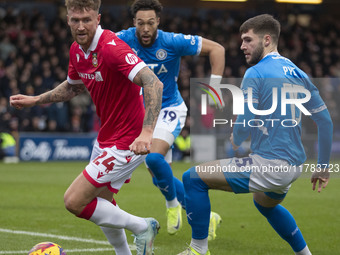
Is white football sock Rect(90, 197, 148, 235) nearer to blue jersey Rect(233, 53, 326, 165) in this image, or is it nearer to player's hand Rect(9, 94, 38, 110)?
blue jersey Rect(233, 53, 326, 165)

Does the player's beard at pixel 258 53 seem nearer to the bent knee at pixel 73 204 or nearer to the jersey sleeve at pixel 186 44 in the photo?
the bent knee at pixel 73 204

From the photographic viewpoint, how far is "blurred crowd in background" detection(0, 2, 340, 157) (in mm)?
20922

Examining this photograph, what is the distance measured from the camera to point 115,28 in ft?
82.9

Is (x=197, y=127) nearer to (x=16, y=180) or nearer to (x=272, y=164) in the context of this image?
(x=16, y=180)

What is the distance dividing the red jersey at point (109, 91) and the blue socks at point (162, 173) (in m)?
1.86

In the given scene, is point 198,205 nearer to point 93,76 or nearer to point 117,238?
point 117,238

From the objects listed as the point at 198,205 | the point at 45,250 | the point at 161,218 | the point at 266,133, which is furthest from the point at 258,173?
the point at 161,218

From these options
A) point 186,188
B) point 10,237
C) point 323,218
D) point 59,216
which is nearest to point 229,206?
point 323,218

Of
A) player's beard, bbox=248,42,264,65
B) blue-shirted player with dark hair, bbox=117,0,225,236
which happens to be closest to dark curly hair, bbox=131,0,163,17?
blue-shirted player with dark hair, bbox=117,0,225,236

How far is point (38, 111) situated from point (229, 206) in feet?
37.7

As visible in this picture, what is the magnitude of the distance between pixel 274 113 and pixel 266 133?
0.70 ft

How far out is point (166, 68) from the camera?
309 inches

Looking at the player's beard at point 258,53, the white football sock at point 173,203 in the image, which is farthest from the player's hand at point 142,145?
the white football sock at point 173,203

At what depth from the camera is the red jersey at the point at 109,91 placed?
5332 mm
